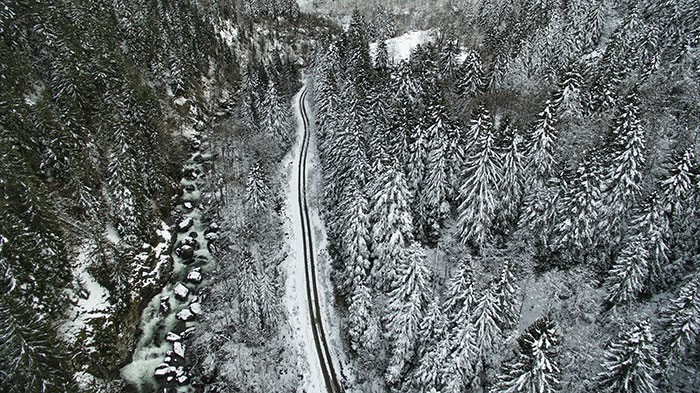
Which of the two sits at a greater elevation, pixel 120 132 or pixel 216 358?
pixel 120 132

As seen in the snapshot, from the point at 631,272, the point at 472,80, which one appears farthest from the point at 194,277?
the point at 472,80

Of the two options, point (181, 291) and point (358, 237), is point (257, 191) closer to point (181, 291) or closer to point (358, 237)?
point (181, 291)

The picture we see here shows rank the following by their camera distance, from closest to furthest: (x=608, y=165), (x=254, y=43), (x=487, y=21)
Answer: (x=608, y=165) → (x=487, y=21) → (x=254, y=43)

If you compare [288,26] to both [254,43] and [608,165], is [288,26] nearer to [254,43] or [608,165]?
[254,43]

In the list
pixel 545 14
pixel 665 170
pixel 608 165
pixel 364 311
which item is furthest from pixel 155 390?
pixel 545 14

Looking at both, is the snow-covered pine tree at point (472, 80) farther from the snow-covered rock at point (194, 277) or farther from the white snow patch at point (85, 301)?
the white snow patch at point (85, 301)

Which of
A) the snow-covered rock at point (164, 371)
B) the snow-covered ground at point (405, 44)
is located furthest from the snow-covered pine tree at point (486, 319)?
the snow-covered ground at point (405, 44)
